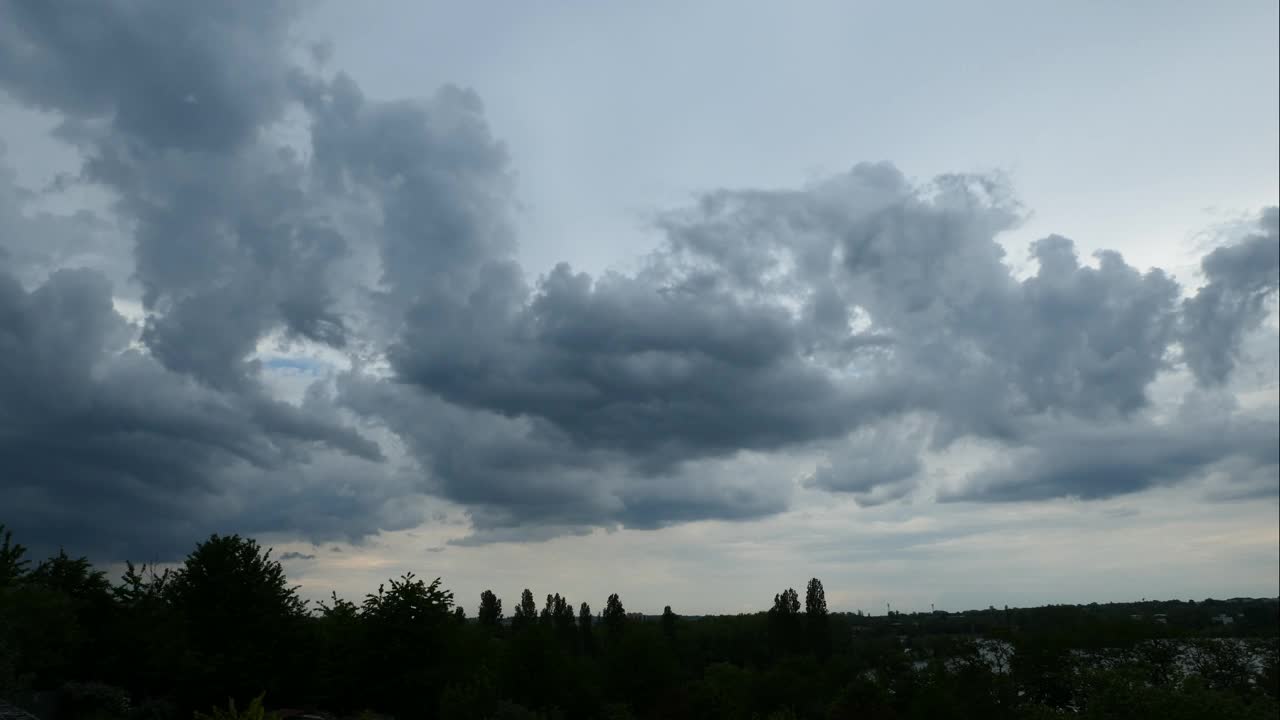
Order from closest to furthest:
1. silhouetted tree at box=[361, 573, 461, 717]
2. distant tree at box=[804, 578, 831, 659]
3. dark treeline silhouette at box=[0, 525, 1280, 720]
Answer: dark treeline silhouette at box=[0, 525, 1280, 720] → silhouetted tree at box=[361, 573, 461, 717] → distant tree at box=[804, 578, 831, 659]

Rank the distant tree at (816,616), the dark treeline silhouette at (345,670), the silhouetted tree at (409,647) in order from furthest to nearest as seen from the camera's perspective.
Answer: the distant tree at (816,616) < the silhouetted tree at (409,647) < the dark treeline silhouette at (345,670)

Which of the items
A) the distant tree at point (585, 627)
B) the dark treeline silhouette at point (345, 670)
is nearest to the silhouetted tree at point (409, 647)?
the dark treeline silhouette at point (345, 670)

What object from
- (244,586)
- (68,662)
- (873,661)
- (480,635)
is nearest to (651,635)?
(480,635)

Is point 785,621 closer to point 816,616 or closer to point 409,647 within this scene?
point 816,616

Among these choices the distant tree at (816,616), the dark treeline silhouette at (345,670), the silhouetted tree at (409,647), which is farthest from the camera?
the distant tree at (816,616)

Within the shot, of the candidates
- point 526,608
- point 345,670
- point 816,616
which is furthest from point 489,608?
point 345,670

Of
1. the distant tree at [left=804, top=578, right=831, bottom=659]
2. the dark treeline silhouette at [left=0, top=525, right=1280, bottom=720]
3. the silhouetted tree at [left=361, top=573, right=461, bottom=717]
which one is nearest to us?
the dark treeline silhouette at [left=0, top=525, right=1280, bottom=720]

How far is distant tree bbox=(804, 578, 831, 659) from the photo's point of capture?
413ft

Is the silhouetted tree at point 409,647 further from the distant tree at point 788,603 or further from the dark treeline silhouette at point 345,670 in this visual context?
the distant tree at point 788,603

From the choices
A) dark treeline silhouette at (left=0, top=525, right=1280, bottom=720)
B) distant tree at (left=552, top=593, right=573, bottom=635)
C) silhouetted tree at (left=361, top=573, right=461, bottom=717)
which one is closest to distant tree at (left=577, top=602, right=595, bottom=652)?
distant tree at (left=552, top=593, right=573, bottom=635)

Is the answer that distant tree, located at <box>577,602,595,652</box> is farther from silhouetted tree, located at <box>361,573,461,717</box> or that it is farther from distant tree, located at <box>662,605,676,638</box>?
silhouetted tree, located at <box>361,573,461,717</box>

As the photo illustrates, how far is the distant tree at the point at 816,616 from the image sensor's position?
125750 mm

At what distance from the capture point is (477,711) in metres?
40.2

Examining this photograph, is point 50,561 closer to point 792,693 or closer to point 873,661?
point 792,693
